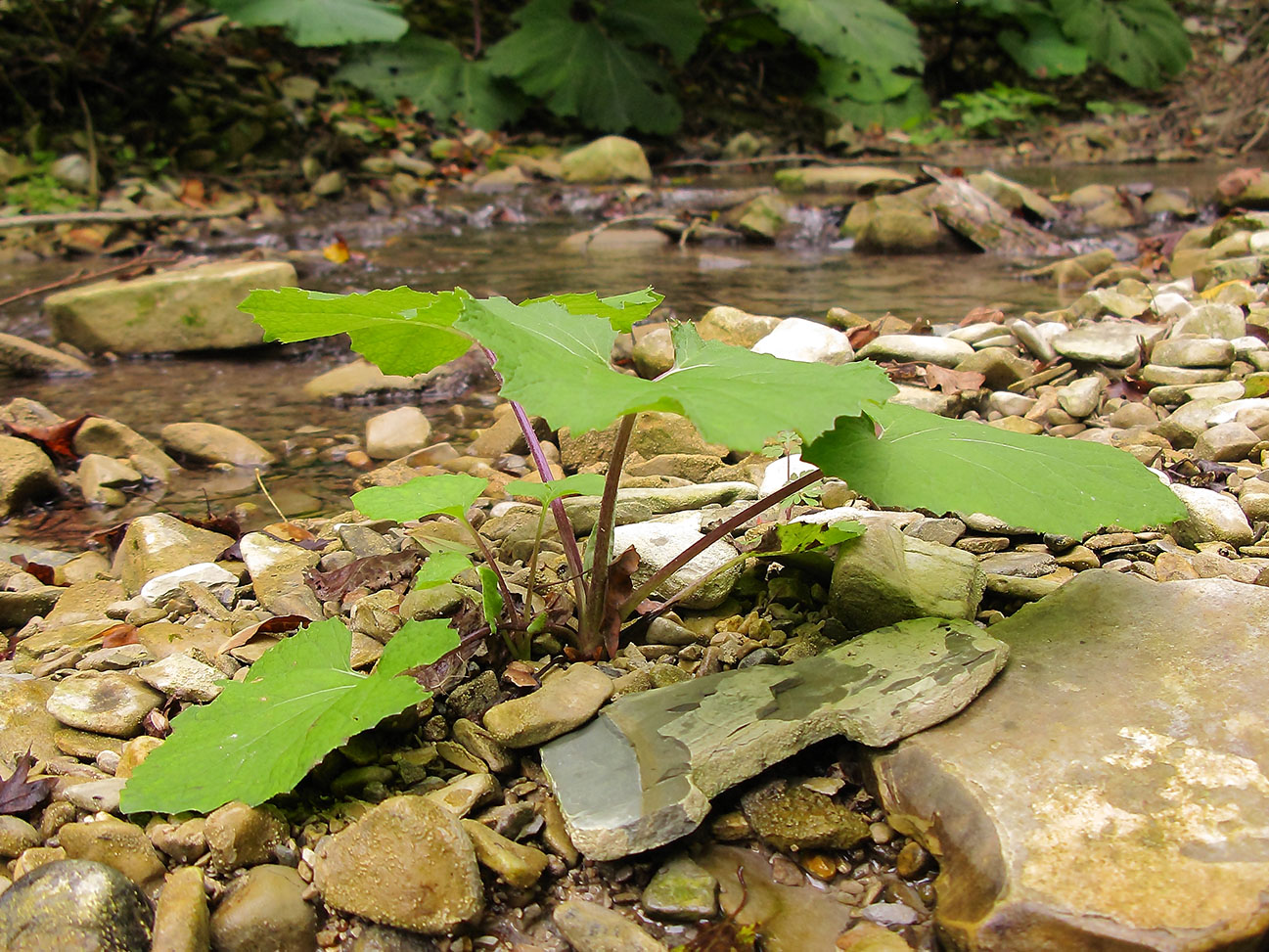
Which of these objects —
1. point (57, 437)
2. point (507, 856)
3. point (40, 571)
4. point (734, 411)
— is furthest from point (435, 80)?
point (507, 856)

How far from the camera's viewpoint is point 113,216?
584 centimetres

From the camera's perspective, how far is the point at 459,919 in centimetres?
101

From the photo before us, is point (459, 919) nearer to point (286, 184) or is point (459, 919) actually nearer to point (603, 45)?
point (286, 184)

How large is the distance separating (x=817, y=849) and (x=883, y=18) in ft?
31.3

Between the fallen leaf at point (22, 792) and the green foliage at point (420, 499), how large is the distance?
1.72 feet

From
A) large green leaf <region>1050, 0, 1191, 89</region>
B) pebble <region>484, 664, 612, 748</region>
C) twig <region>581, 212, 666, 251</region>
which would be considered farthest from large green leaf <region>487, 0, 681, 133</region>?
pebble <region>484, 664, 612, 748</region>

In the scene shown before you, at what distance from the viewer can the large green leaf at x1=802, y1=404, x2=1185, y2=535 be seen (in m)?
1.14

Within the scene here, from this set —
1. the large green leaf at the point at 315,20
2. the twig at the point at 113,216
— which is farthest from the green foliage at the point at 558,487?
the large green leaf at the point at 315,20

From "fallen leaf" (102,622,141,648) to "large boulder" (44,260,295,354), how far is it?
8.33 ft

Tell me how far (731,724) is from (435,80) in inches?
333

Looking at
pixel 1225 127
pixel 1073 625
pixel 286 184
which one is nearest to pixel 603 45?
pixel 286 184

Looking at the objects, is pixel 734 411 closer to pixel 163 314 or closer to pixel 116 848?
pixel 116 848

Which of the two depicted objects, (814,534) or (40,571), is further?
(40,571)

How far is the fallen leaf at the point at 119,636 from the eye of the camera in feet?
5.29
